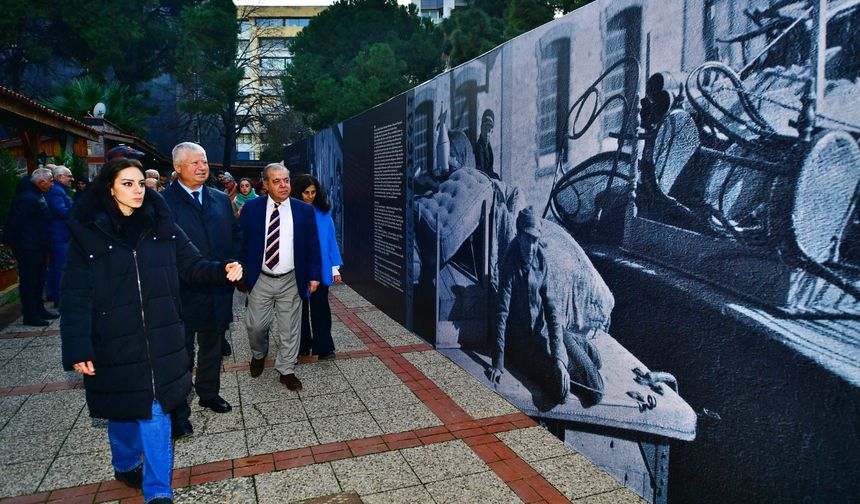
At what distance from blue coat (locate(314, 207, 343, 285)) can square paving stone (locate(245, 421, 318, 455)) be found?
1.96 m

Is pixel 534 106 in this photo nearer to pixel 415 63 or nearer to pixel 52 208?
pixel 52 208

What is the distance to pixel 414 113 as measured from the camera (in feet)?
22.8

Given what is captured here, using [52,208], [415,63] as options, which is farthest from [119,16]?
[52,208]

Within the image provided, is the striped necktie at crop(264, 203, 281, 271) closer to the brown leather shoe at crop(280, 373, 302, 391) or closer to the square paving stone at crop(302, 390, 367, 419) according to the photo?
the brown leather shoe at crop(280, 373, 302, 391)

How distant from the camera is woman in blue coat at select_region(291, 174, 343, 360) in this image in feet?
20.2

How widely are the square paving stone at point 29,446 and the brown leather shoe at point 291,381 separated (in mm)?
1677

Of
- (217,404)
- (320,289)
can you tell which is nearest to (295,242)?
(320,289)

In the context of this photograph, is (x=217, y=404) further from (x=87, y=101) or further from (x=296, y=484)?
(x=87, y=101)

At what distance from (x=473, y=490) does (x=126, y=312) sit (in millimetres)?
2182

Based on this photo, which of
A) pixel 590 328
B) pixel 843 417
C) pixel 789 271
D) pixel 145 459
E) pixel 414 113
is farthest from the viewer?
pixel 414 113

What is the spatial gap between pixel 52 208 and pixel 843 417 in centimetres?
866

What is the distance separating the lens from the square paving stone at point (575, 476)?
3.46 m

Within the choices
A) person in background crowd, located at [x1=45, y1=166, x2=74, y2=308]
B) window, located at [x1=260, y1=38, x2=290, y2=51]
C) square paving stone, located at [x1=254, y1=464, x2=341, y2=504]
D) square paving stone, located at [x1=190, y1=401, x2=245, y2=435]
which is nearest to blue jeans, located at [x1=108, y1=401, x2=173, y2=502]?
square paving stone, located at [x1=254, y1=464, x2=341, y2=504]

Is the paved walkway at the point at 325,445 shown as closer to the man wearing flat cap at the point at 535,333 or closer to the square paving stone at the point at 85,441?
the square paving stone at the point at 85,441
